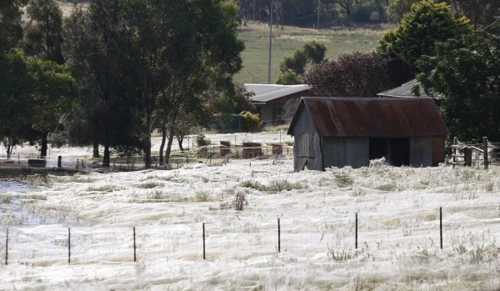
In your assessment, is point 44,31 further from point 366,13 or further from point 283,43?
point 366,13

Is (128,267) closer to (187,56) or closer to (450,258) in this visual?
(450,258)

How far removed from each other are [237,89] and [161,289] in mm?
74184

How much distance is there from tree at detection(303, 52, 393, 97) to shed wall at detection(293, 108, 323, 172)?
1163 inches

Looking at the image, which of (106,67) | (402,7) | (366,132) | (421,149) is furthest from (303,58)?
(366,132)

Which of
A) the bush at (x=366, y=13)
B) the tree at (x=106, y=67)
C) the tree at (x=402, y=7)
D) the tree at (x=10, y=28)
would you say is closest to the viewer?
the tree at (x=10, y=28)

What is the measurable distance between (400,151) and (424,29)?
31132 mm

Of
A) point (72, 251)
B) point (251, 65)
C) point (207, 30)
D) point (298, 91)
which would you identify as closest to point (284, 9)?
point (251, 65)

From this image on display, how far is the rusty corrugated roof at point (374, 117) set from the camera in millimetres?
48281

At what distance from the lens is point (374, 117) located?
4912cm

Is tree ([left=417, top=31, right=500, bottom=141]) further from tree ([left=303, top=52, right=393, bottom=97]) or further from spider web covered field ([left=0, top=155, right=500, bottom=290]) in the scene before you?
tree ([left=303, top=52, right=393, bottom=97])

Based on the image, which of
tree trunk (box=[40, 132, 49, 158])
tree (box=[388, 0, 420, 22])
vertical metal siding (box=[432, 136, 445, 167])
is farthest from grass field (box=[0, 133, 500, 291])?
tree (box=[388, 0, 420, 22])

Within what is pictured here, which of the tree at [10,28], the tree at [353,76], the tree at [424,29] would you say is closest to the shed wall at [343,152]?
the tree at [10,28]

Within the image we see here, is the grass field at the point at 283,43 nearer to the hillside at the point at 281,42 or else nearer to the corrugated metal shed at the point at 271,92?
the hillside at the point at 281,42

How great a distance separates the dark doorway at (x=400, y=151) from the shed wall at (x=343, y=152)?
7.13 feet
